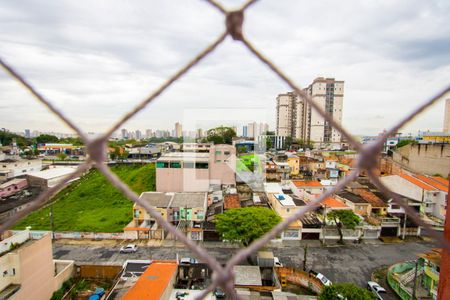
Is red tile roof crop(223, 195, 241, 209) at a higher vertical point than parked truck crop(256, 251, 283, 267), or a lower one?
higher

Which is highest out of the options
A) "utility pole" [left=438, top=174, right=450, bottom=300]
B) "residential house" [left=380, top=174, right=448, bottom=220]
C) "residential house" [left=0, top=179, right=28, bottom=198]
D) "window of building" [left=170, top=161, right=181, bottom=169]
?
"utility pole" [left=438, top=174, right=450, bottom=300]

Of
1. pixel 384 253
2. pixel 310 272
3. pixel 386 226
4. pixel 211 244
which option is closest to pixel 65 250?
pixel 211 244

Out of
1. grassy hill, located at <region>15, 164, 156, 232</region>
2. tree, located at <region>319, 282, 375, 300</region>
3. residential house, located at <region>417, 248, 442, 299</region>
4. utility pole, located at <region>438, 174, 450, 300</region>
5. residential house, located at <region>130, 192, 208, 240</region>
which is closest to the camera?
utility pole, located at <region>438, 174, 450, 300</region>

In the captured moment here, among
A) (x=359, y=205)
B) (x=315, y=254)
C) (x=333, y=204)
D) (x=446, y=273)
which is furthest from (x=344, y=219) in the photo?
(x=446, y=273)

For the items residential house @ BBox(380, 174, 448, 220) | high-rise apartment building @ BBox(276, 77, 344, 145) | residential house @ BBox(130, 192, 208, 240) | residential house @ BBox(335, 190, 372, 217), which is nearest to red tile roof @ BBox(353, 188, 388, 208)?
residential house @ BBox(335, 190, 372, 217)

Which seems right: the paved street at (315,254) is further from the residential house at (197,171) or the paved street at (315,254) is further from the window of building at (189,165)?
the window of building at (189,165)

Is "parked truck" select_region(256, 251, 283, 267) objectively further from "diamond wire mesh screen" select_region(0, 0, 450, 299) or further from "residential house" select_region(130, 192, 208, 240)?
"diamond wire mesh screen" select_region(0, 0, 450, 299)

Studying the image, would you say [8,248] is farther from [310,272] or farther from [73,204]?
[73,204]
